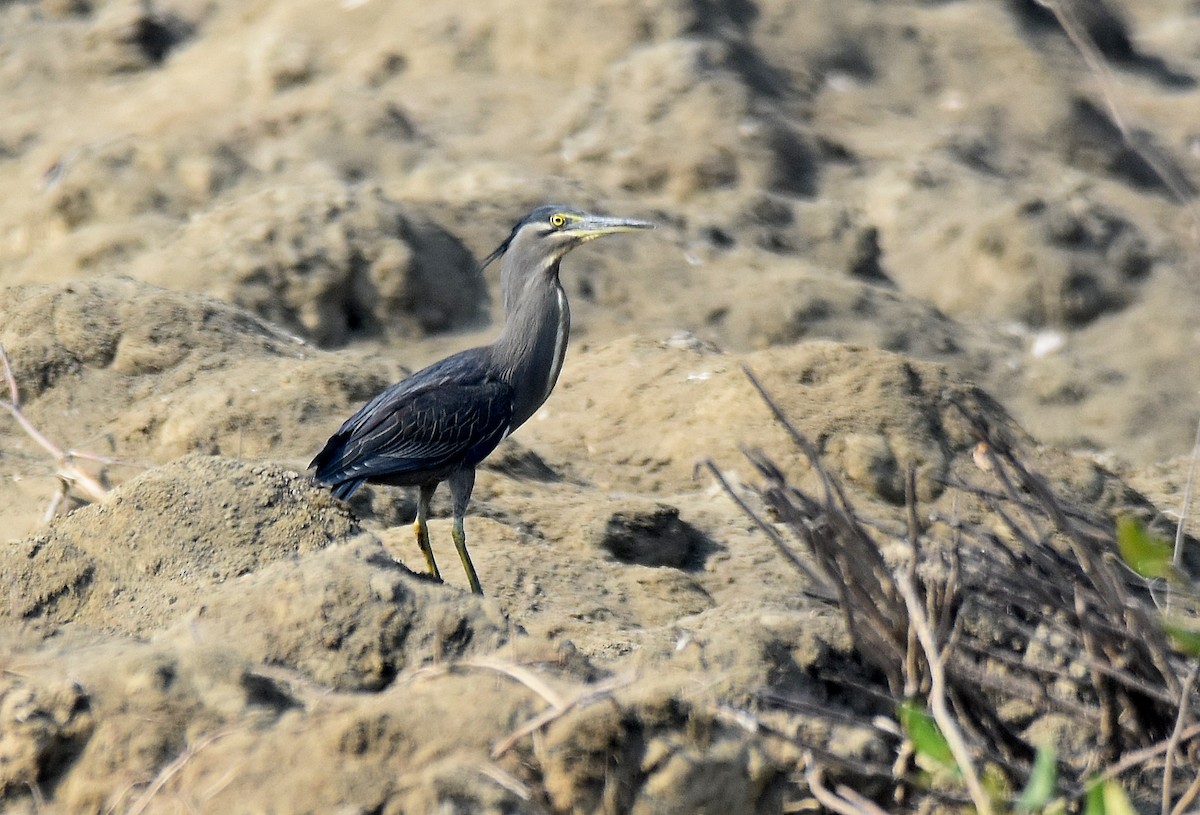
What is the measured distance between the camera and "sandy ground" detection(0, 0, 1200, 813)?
2.87 m

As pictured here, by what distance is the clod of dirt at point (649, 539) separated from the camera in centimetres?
572

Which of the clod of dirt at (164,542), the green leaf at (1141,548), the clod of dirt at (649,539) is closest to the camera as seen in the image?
the green leaf at (1141,548)

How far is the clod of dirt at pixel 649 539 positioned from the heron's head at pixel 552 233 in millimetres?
961

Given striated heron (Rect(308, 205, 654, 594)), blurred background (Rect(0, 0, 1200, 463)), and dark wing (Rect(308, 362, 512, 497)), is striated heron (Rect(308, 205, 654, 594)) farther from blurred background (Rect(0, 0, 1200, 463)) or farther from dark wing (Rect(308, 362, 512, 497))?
blurred background (Rect(0, 0, 1200, 463))

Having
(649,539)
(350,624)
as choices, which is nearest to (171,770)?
(350,624)

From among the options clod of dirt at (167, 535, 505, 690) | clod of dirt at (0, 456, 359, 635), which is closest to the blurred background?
clod of dirt at (0, 456, 359, 635)

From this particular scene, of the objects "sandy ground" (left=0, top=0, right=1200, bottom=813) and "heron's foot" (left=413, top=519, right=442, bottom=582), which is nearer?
"sandy ground" (left=0, top=0, right=1200, bottom=813)

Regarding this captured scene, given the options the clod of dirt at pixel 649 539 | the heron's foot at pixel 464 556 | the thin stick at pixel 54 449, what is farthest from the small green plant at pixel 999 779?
the thin stick at pixel 54 449

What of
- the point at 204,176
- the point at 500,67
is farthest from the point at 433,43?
the point at 204,176

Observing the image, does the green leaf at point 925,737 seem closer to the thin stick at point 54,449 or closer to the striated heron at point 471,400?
the striated heron at point 471,400

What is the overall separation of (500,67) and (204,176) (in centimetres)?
243

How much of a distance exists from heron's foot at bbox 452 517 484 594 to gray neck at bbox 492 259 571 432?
528 millimetres

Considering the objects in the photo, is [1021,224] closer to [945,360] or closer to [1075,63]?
[945,360]

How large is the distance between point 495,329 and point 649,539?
10.6 ft
